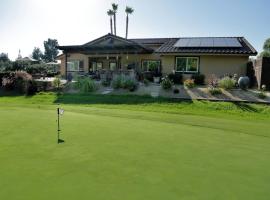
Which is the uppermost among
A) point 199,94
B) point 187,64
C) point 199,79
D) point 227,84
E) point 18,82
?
point 187,64

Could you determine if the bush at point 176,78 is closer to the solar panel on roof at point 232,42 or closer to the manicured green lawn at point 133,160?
the solar panel on roof at point 232,42

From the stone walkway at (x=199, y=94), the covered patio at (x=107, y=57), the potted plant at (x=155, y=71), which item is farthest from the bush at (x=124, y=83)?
the potted plant at (x=155, y=71)


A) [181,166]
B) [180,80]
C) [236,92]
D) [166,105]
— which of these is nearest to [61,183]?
[181,166]

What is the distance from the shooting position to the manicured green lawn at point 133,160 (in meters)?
4.31

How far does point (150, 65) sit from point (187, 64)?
4.04 m

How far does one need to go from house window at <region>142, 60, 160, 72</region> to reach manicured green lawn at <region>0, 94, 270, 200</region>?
16542 mm

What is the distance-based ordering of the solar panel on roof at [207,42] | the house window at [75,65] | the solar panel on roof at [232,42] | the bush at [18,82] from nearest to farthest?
the bush at [18,82] → the solar panel on roof at [232,42] → the solar panel on roof at [207,42] → the house window at [75,65]

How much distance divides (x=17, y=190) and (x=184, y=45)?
21.2 meters

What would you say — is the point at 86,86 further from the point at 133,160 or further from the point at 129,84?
the point at 133,160

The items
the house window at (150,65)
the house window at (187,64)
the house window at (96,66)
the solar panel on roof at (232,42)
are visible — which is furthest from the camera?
the house window at (96,66)

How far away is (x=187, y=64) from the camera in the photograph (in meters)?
24.0

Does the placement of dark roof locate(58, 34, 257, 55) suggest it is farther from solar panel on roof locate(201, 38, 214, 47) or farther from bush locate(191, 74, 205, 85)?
bush locate(191, 74, 205, 85)

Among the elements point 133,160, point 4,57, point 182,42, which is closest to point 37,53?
point 4,57

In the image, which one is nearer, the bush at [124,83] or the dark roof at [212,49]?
the bush at [124,83]
